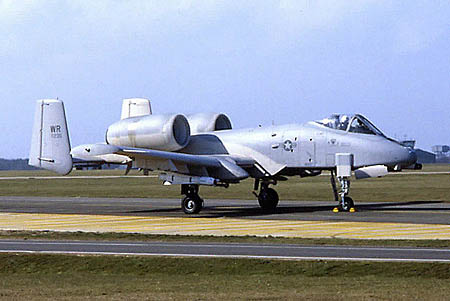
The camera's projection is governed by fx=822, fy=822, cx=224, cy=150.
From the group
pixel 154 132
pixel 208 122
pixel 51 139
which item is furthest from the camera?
pixel 208 122

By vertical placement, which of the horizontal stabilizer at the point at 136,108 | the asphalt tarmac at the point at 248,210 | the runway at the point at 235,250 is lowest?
the asphalt tarmac at the point at 248,210

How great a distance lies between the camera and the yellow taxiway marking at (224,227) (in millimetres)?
25078

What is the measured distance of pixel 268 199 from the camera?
1467 inches

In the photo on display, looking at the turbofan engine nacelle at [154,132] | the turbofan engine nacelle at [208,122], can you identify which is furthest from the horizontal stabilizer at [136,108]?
the turbofan engine nacelle at [154,132]

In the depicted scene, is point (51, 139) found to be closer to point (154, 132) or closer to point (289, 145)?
point (154, 132)

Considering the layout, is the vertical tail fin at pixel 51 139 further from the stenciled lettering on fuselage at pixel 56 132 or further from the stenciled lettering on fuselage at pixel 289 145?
the stenciled lettering on fuselage at pixel 289 145

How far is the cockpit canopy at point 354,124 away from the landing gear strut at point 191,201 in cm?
625

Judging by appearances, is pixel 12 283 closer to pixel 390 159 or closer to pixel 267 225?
pixel 267 225

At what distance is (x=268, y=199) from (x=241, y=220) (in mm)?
5771

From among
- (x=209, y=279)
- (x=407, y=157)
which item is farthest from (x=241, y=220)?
(x=209, y=279)

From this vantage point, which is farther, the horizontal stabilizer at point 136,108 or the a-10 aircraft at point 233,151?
the horizontal stabilizer at point 136,108

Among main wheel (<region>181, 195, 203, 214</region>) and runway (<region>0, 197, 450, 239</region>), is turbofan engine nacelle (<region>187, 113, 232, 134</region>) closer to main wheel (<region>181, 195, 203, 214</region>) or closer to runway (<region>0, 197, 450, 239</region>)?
runway (<region>0, 197, 450, 239</region>)

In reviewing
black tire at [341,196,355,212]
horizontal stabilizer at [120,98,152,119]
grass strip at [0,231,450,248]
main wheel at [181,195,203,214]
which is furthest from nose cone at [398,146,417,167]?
horizontal stabilizer at [120,98,152,119]

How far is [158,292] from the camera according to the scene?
47.7ft
